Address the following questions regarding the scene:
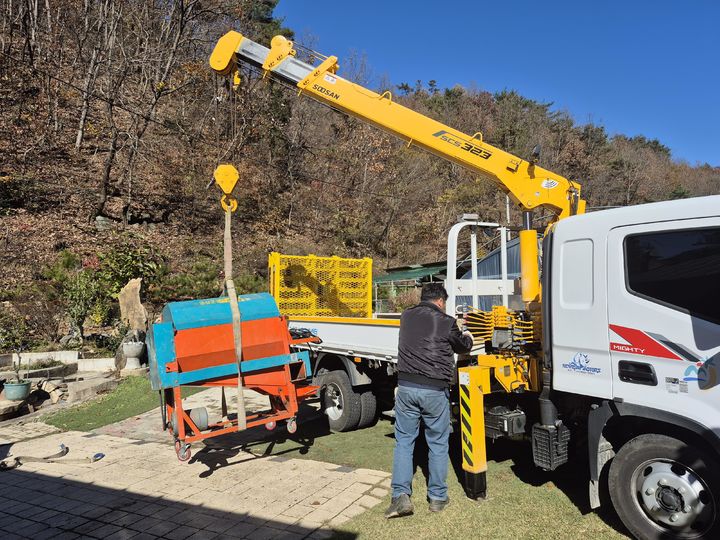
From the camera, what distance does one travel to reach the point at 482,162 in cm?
608

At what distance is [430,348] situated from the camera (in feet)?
13.3

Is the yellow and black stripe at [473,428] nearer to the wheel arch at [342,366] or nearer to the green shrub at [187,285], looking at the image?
the wheel arch at [342,366]

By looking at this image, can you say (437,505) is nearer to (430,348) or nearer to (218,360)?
(430,348)

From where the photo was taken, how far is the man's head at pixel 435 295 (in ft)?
13.9

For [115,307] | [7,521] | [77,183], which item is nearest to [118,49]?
[77,183]

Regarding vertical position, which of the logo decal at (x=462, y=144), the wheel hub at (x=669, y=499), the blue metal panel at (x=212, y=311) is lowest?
the wheel hub at (x=669, y=499)

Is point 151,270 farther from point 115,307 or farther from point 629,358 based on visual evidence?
point 629,358

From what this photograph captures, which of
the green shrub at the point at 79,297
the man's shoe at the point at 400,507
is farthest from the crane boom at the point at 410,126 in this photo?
the green shrub at the point at 79,297

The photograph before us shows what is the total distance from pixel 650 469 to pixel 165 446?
5.27 meters

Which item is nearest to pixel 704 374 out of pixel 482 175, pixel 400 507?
pixel 400 507

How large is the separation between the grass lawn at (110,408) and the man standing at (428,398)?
5388 millimetres

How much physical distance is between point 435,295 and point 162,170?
65.5ft

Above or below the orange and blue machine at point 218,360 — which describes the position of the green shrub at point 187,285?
above

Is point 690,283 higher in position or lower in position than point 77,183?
lower
